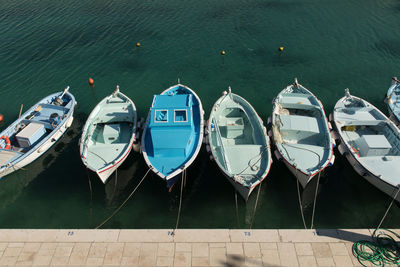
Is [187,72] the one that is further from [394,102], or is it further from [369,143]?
[394,102]

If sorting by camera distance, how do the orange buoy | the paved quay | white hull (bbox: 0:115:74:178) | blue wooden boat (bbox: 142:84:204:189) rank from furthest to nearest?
the orange buoy → white hull (bbox: 0:115:74:178) → blue wooden boat (bbox: 142:84:204:189) → the paved quay

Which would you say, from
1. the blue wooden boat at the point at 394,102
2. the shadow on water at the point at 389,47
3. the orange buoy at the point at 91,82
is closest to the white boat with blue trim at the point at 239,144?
the blue wooden boat at the point at 394,102

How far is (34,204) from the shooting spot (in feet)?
67.5

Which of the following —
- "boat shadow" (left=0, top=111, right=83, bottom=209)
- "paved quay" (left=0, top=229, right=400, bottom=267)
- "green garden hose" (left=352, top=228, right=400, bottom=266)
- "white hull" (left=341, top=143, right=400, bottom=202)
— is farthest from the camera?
"boat shadow" (left=0, top=111, right=83, bottom=209)

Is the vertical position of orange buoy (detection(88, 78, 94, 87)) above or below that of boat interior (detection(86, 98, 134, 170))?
below

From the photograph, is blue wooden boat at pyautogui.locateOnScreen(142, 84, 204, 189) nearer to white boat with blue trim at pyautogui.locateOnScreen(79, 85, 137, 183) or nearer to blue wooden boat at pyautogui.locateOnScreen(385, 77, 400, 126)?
white boat with blue trim at pyautogui.locateOnScreen(79, 85, 137, 183)

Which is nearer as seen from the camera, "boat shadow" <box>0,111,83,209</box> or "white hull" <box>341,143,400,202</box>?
"white hull" <box>341,143,400,202</box>

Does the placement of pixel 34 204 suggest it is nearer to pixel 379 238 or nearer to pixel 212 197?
pixel 212 197

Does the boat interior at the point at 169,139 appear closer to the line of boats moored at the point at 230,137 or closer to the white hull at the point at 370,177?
the line of boats moored at the point at 230,137

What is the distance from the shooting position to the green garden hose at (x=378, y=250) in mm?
15984

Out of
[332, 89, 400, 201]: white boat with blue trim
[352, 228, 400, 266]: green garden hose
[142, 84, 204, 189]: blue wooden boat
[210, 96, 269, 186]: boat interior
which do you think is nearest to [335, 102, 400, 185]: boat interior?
[332, 89, 400, 201]: white boat with blue trim

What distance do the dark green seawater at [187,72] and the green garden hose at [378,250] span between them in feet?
5.74

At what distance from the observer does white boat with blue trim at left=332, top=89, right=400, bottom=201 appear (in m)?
19.5

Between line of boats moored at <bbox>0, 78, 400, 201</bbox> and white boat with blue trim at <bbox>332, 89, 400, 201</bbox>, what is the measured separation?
72mm
